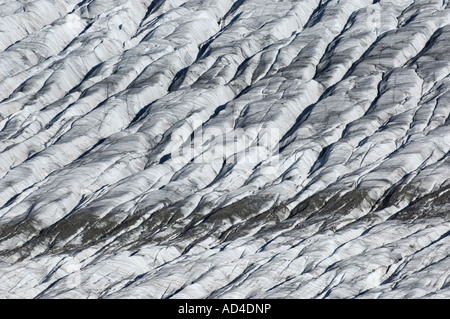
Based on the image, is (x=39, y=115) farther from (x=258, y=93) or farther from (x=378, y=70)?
(x=378, y=70)

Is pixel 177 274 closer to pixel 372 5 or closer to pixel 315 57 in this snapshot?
pixel 315 57

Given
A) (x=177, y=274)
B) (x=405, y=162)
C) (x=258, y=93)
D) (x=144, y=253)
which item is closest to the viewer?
(x=177, y=274)

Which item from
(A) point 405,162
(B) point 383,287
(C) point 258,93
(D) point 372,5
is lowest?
(B) point 383,287

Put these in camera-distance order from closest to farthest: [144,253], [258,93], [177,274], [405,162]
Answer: [177,274] → [144,253] → [405,162] → [258,93]
